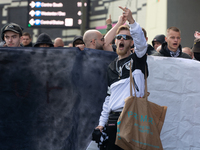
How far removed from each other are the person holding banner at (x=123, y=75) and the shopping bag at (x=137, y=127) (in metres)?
0.16

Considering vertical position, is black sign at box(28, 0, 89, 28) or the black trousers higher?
black sign at box(28, 0, 89, 28)

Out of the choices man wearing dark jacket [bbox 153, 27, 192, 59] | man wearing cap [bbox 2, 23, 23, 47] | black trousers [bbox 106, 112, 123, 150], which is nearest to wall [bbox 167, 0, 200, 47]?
man wearing dark jacket [bbox 153, 27, 192, 59]

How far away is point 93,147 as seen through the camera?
13.4ft

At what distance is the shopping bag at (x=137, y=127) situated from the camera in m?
3.01

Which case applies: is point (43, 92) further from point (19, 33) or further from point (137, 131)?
point (137, 131)

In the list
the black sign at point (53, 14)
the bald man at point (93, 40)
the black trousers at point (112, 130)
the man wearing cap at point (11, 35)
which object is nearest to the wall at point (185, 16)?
the black sign at point (53, 14)

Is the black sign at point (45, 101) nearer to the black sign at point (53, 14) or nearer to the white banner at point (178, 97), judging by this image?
the white banner at point (178, 97)

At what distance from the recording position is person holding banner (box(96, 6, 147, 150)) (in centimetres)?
319

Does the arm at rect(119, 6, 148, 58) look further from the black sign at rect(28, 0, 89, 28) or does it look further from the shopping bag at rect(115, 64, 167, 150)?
the black sign at rect(28, 0, 89, 28)

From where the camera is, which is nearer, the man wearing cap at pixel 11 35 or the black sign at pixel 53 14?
the man wearing cap at pixel 11 35

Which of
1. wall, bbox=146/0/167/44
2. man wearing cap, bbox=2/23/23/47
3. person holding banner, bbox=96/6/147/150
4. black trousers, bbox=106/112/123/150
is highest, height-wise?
wall, bbox=146/0/167/44

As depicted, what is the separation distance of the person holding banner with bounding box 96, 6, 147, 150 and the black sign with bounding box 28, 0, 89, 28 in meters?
6.85

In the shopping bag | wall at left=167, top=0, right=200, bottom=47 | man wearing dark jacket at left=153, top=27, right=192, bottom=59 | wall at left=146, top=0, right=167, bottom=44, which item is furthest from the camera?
wall at left=146, top=0, right=167, bottom=44

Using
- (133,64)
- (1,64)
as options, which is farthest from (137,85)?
(1,64)
